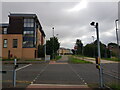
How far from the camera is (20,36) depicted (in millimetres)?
44594

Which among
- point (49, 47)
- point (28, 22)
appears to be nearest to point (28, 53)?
point (49, 47)

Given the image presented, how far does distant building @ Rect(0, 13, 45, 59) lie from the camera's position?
145ft

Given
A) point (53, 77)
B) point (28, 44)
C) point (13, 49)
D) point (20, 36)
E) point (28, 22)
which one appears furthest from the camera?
point (28, 22)

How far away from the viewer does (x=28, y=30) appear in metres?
45.8

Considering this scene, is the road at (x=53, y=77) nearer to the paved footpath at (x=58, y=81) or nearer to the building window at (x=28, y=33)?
the paved footpath at (x=58, y=81)

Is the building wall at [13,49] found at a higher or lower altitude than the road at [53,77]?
higher

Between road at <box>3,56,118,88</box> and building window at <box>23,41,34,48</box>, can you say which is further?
building window at <box>23,41,34,48</box>

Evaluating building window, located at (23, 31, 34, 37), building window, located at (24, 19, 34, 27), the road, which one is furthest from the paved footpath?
building window, located at (24, 19, 34, 27)

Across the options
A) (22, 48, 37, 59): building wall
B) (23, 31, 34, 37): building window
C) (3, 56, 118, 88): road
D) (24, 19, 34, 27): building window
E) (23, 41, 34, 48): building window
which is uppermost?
(24, 19, 34, 27): building window

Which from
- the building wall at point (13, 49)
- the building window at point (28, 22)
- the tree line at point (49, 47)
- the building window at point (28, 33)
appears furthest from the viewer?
the tree line at point (49, 47)

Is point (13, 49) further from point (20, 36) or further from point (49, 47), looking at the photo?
point (49, 47)

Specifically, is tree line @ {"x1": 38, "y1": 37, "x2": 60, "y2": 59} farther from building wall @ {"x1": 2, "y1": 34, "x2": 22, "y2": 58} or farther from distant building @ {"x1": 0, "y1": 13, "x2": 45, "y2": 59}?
building wall @ {"x1": 2, "y1": 34, "x2": 22, "y2": 58}

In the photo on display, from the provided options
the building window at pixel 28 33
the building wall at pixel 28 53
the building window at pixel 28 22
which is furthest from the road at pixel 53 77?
the building window at pixel 28 22

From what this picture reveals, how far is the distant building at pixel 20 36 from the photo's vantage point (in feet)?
145
